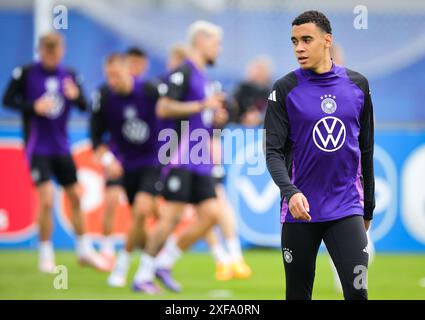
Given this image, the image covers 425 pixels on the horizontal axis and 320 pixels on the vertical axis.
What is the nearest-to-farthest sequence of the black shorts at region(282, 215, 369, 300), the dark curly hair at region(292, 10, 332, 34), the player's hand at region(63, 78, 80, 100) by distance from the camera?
the black shorts at region(282, 215, 369, 300), the dark curly hair at region(292, 10, 332, 34), the player's hand at region(63, 78, 80, 100)

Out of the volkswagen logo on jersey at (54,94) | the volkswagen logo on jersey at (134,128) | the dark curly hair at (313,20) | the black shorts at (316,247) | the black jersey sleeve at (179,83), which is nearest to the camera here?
the black shorts at (316,247)

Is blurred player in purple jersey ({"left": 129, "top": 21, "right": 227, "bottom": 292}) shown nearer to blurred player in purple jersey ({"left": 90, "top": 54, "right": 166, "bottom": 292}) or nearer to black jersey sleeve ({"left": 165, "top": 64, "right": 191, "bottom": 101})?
black jersey sleeve ({"left": 165, "top": 64, "right": 191, "bottom": 101})

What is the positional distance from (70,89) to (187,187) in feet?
9.34

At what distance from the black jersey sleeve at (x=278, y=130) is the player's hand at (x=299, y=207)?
0.22 metres

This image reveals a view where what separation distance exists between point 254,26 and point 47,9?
338 cm

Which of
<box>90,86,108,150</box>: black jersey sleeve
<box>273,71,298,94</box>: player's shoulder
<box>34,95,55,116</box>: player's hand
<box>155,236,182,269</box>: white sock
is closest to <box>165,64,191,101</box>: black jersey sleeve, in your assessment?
<box>155,236,182,269</box>: white sock

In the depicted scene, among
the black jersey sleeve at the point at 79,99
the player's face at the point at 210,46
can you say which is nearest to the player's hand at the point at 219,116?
the player's face at the point at 210,46

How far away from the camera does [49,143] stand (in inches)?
494

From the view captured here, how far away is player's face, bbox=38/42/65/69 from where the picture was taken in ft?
40.9

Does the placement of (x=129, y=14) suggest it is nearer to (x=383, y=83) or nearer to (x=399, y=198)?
(x=383, y=83)

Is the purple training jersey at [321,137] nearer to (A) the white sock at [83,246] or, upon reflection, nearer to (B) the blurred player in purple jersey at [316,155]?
(B) the blurred player in purple jersey at [316,155]

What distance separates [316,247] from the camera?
6.21 m

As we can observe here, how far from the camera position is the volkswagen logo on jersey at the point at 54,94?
12.6 metres

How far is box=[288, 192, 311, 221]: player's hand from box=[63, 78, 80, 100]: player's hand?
7023 mm
